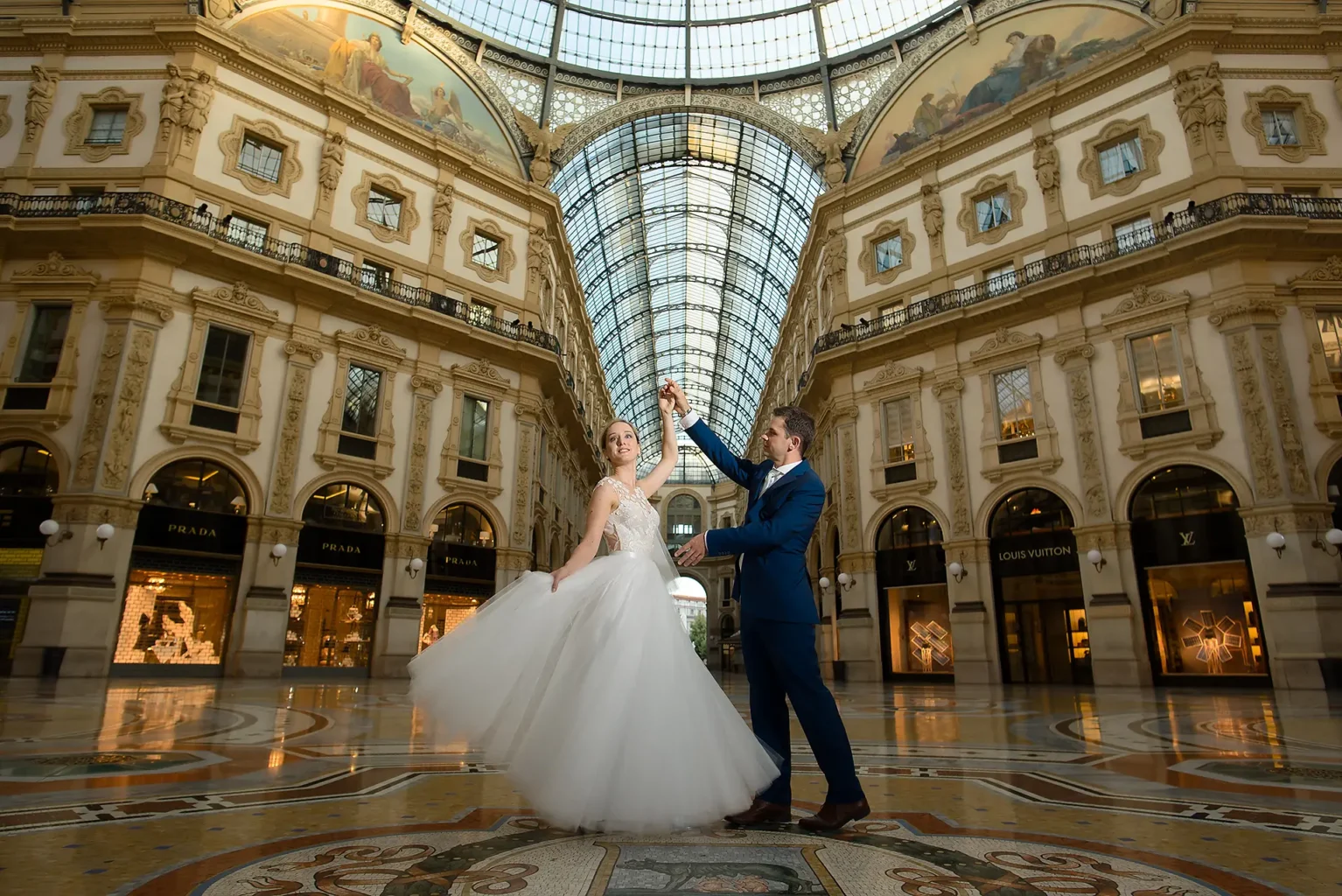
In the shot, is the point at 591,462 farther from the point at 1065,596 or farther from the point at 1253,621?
the point at 1253,621

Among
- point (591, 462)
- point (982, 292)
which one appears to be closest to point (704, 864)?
point (982, 292)

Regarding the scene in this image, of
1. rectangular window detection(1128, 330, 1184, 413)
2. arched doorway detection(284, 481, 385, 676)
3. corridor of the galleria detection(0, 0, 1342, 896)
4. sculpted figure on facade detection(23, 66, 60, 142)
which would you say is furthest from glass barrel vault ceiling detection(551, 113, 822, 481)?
arched doorway detection(284, 481, 385, 676)

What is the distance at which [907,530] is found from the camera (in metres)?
21.3

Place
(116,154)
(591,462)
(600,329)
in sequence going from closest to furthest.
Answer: (116,154) < (591,462) < (600,329)

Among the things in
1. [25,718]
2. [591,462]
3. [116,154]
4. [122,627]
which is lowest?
[25,718]

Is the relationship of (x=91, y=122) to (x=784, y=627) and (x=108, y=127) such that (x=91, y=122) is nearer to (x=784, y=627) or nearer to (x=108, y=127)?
(x=108, y=127)

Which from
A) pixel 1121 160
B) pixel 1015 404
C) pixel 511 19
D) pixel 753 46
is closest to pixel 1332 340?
pixel 1015 404

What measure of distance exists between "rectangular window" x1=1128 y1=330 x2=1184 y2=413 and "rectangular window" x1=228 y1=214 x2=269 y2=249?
923 inches

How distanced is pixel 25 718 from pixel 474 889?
25.5 feet

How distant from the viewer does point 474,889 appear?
225 centimetres

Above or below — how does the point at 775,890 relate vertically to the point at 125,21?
below

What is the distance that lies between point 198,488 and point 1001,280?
74.4ft

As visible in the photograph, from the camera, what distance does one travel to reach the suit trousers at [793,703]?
10.3ft

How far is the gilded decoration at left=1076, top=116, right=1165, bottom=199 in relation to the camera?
62.1 ft
